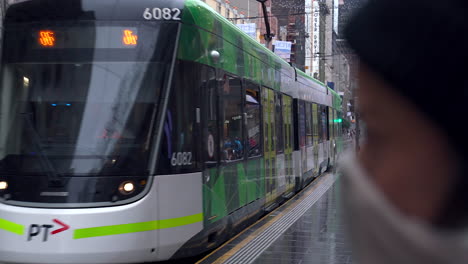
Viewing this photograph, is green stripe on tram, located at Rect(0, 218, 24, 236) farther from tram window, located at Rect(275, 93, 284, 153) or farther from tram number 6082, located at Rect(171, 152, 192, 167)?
tram window, located at Rect(275, 93, 284, 153)

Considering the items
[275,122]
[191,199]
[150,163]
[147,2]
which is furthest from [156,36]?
[275,122]

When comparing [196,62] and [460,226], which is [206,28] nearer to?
[196,62]

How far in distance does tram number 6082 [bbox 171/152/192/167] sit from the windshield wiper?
123 cm

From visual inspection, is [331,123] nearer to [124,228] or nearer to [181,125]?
[181,125]

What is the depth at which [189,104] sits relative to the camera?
709 centimetres

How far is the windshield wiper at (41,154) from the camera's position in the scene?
6.47 m

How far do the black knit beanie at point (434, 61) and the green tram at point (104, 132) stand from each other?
18.5ft

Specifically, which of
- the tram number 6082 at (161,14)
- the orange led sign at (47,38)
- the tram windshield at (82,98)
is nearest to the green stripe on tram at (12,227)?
the tram windshield at (82,98)

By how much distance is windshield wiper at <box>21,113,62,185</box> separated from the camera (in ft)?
21.2

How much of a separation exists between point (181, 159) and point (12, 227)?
1910 mm

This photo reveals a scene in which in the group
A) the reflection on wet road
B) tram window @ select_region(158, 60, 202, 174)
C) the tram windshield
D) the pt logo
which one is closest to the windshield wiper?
the tram windshield

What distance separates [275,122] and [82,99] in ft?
20.6

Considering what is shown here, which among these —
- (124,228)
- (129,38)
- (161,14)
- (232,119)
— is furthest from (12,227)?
(232,119)

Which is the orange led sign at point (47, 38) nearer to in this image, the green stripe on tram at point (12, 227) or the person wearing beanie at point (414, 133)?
the green stripe on tram at point (12, 227)
